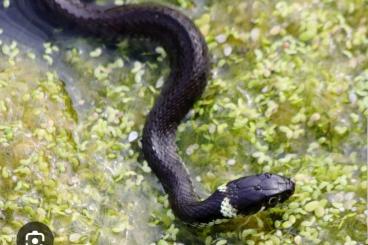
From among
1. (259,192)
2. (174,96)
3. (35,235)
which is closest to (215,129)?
(174,96)

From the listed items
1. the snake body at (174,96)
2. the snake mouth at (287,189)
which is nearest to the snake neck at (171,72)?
the snake body at (174,96)

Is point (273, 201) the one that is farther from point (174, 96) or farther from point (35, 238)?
point (35, 238)

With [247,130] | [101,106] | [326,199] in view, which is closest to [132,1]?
[101,106]

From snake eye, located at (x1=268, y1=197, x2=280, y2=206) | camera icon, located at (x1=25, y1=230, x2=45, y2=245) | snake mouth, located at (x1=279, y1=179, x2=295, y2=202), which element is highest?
snake mouth, located at (x1=279, y1=179, x2=295, y2=202)

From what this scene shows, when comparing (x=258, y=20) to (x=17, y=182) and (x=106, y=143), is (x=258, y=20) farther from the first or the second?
(x=17, y=182)

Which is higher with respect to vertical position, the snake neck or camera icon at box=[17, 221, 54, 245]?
the snake neck

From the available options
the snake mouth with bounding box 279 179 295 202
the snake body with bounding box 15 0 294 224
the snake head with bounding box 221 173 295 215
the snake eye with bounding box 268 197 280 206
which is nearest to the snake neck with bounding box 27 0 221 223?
the snake body with bounding box 15 0 294 224

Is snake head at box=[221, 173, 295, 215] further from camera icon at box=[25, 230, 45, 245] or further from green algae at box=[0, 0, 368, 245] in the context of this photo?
camera icon at box=[25, 230, 45, 245]
